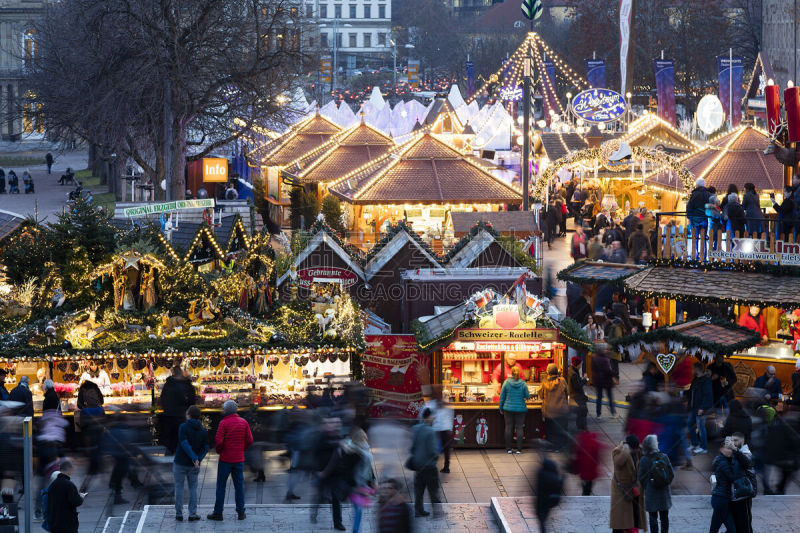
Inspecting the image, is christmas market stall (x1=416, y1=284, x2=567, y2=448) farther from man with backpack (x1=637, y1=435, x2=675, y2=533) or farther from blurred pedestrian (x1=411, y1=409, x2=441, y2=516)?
man with backpack (x1=637, y1=435, x2=675, y2=533)

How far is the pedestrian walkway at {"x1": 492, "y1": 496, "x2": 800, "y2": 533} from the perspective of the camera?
506 inches

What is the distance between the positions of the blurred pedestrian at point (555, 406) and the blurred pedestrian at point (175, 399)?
14.1 feet

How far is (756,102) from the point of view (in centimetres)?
5156

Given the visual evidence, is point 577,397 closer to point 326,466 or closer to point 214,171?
point 326,466

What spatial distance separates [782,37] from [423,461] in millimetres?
52579

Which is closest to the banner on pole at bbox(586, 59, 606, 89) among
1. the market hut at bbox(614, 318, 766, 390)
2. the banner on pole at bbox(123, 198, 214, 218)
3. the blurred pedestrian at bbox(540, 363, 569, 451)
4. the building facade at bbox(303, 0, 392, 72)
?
the banner on pole at bbox(123, 198, 214, 218)

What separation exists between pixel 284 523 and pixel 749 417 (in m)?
5.60

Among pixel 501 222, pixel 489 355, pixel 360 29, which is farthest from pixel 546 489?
pixel 360 29

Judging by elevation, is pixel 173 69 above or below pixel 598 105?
above

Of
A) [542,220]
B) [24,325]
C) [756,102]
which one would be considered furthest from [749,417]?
[756,102]

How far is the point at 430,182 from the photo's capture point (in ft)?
95.9

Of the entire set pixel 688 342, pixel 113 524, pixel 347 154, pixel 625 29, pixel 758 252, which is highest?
pixel 625 29

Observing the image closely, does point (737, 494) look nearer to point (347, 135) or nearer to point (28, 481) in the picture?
point (28, 481)

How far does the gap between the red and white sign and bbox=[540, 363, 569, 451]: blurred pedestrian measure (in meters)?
4.98
